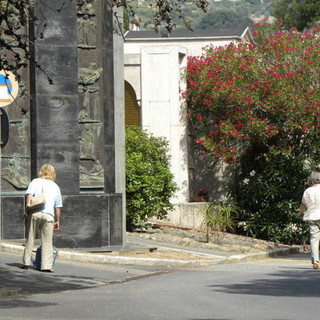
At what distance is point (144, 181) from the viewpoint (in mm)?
26406

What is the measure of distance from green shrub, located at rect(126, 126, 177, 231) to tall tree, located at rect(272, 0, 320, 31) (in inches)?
1403

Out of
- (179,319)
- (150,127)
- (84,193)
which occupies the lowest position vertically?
(179,319)

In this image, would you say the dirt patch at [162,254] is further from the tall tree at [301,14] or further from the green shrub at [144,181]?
the tall tree at [301,14]

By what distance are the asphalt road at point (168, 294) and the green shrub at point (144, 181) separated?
20.4 feet

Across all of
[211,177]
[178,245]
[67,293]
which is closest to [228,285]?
[67,293]

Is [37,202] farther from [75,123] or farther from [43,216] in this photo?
[75,123]

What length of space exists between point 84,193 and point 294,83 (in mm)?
9506

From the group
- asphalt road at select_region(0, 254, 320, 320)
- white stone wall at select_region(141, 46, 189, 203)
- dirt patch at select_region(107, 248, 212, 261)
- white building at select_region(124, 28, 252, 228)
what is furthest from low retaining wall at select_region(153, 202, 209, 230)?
asphalt road at select_region(0, 254, 320, 320)

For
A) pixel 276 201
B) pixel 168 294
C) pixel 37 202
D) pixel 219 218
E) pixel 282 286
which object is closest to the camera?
pixel 168 294

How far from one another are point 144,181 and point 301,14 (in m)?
38.9

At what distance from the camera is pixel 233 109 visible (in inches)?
1187

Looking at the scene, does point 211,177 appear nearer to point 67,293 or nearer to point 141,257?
point 141,257

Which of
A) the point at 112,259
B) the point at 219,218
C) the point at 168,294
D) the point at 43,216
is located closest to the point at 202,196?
the point at 219,218

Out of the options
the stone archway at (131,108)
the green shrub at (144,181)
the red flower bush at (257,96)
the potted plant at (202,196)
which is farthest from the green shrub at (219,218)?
the stone archway at (131,108)
